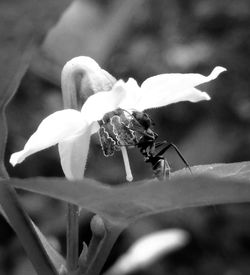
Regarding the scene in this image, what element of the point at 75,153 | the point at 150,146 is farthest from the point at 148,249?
the point at 75,153

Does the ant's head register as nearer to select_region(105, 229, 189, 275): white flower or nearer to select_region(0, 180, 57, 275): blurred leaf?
select_region(0, 180, 57, 275): blurred leaf

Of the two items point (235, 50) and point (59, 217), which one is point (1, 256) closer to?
point (59, 217)

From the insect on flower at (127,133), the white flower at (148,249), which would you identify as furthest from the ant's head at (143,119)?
the white flower at (148,249)

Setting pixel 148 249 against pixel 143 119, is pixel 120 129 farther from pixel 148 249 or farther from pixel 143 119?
pixel 148 249

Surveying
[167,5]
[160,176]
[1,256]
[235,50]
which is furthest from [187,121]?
[160,176]

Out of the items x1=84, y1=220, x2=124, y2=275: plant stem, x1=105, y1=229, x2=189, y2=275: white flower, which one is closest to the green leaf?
x1=84, y1=220, x2=124, y2=275: plant stem

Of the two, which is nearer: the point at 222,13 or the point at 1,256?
the point at 1,256

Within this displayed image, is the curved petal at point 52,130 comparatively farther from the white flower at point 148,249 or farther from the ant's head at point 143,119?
the white flower at point 148,249
